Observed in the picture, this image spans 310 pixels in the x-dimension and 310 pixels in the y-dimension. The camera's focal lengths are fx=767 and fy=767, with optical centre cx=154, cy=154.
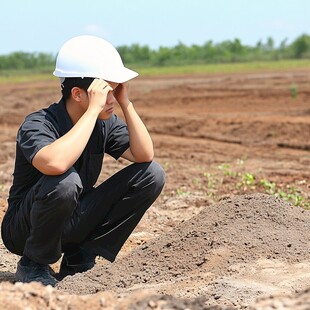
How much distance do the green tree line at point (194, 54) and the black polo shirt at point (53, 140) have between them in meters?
48.7

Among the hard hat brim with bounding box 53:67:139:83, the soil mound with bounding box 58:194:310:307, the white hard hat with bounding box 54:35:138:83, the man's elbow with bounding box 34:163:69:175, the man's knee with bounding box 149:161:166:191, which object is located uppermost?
the white hard hat with bounding box 54:35:138:83

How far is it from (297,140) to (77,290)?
9.32m

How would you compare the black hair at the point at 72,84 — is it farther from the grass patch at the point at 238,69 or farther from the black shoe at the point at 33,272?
the grass patch at the point at 238,69

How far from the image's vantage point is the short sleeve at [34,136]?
455 centimetres

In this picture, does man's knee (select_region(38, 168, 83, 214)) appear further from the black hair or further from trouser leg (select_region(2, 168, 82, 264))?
the black hair

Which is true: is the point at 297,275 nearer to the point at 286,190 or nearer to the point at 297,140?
the point at 286,190

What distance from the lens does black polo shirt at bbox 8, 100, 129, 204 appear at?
464cm

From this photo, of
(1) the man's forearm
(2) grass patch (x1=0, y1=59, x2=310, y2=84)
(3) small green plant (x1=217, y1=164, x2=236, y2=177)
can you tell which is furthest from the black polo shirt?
(2) grass patch (x1=0, y1=59, x2=310, y2=84)

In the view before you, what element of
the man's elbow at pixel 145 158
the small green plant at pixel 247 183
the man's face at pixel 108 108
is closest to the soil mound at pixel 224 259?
the man's elbow at pixel 145 158

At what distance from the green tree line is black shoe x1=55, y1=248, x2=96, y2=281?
48698 mm

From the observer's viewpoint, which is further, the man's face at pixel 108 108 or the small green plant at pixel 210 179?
the small green plant at pixel 210 179

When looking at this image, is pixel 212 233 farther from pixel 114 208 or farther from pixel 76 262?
pixel 76 262

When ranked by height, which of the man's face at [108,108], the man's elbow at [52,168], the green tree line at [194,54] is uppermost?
the man's face at [108,108]

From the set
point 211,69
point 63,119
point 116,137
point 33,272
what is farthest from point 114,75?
point 211,69
